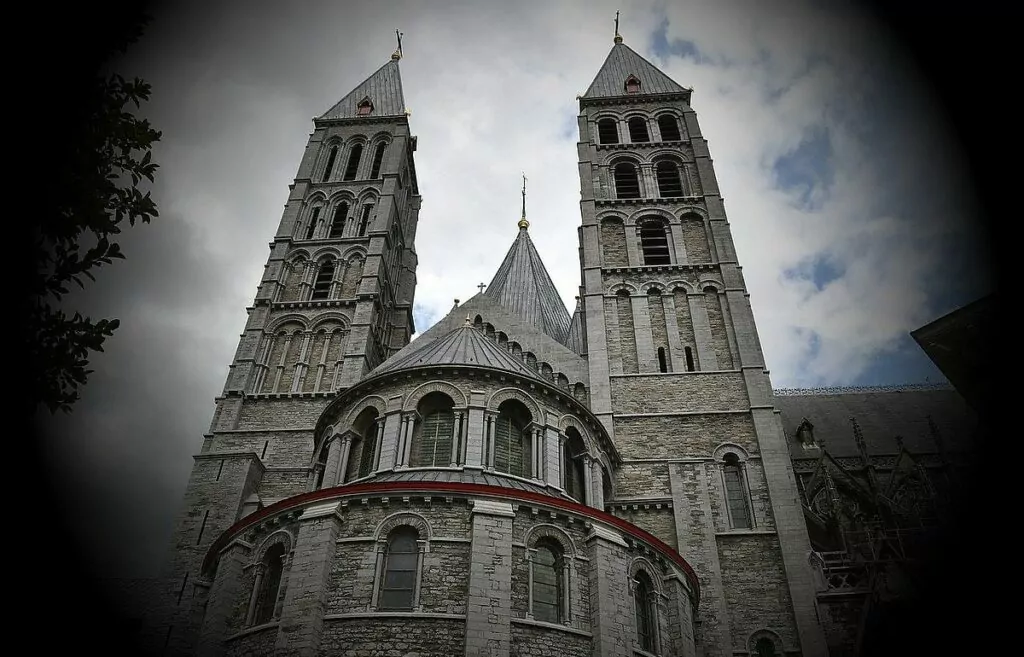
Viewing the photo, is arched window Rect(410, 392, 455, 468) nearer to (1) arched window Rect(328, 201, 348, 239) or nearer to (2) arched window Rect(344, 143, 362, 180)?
(1) arched window Rect(328, 201, 348, 239)

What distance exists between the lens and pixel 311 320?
30.4 m

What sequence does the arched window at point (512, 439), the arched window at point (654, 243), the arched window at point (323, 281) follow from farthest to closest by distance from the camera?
the arched window at point (323, 281) → the arched window at point (654, 243) → the arched window at point (512, 439)

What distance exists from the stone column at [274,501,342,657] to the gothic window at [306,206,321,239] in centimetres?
2207

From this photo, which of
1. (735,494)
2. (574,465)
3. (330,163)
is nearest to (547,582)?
(574,465)

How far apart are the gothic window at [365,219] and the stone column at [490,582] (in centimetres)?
2291

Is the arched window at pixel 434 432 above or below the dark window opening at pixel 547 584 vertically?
above

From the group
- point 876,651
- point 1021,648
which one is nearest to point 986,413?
point 1021,648

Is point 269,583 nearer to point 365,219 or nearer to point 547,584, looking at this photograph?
point 547,584

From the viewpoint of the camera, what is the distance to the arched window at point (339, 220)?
115 feet

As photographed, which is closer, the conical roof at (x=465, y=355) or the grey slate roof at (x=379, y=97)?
the conical roof at (x=465, y=355)

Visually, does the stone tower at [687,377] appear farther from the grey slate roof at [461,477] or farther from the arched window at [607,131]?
A: the grey slate roof at [461,477]

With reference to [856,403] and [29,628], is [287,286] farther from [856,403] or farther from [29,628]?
[856,403]

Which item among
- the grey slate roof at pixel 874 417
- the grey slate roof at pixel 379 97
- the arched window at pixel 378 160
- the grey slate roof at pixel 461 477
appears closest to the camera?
the grey slate roof at pixel 461 477

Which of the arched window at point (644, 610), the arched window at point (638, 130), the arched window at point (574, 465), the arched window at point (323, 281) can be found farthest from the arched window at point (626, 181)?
the arched window at point (644, 610)
